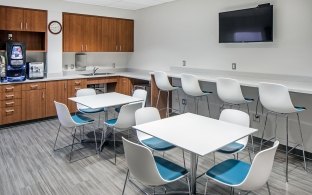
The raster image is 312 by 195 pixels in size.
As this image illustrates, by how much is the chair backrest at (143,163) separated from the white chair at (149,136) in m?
0.69

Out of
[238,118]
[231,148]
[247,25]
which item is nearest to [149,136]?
[231,148]

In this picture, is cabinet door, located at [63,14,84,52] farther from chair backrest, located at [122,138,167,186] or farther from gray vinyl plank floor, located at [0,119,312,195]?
chair backrest, located at [122,138,167,186]

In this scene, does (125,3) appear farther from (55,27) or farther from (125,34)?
(55,27)

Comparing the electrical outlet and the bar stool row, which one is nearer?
the bar stool row

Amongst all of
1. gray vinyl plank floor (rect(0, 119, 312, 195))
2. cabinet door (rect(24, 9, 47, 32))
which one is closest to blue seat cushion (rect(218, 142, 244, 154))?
gray vinyl plank floor (rect(0, 119, 312, 195))

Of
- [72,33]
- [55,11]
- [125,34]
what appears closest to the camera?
[55,11]

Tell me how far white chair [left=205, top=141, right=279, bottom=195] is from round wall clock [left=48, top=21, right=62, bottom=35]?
4.69 metres

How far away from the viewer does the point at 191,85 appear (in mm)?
4445

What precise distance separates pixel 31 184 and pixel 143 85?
3.92 metres

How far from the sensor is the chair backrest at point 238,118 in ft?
9.48

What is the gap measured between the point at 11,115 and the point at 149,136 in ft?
10.6

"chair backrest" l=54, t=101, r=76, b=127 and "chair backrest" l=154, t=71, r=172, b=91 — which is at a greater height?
"chair backrest" l=154, t=71, r=172, b=91

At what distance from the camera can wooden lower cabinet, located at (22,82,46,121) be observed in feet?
16.8

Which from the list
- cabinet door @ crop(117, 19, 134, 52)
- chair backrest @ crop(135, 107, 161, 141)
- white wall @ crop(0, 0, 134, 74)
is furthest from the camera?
cabinet door @ crop(117, 19, 134, 52)
